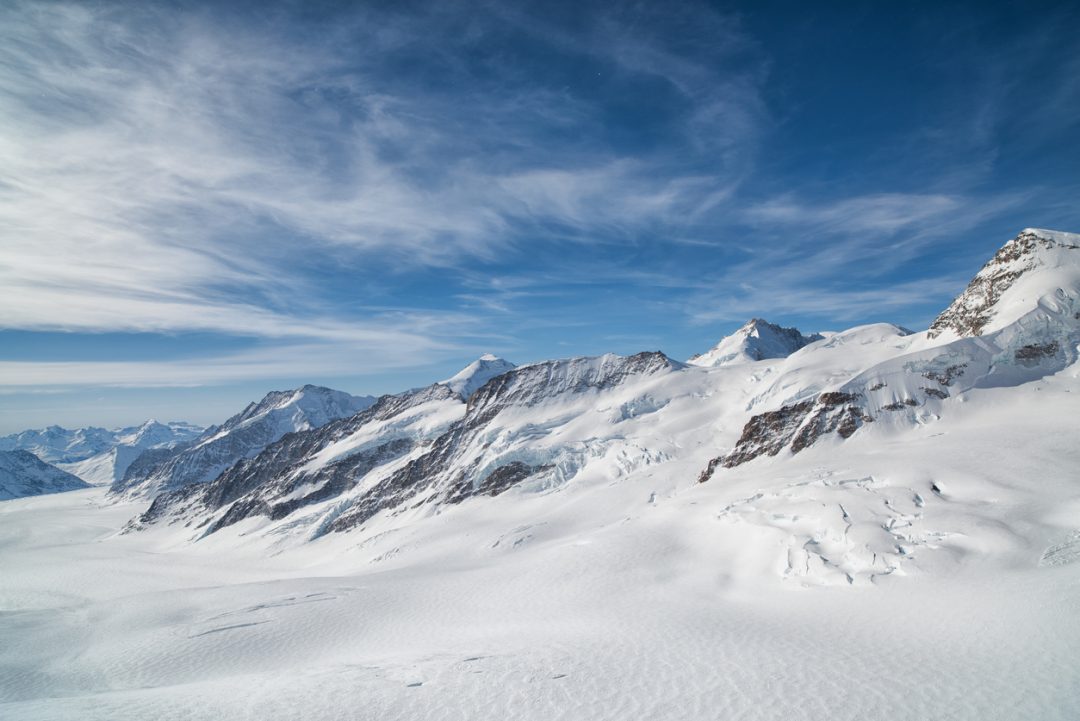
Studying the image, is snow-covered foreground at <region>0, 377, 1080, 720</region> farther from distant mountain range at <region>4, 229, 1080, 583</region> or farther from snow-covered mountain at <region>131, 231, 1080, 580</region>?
snow-covered mountain at <region>131, 231, 1080, 580</region>

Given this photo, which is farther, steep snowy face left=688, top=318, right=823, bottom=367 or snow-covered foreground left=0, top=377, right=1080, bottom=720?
steep snowy face left=688, top=318, right=823, bottom=367

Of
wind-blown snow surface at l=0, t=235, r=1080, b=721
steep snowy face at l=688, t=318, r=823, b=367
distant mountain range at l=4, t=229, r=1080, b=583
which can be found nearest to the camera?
wind-blown snow surface at l=0, t=235, r=1080, b=721

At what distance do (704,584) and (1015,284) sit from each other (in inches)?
2000

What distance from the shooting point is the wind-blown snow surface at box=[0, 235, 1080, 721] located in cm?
1608

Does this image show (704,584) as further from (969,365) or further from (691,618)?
(969,365)

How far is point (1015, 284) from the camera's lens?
5416 centimetres

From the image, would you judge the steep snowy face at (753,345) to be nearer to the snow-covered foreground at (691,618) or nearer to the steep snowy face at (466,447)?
the steep snowy face at (466,447)

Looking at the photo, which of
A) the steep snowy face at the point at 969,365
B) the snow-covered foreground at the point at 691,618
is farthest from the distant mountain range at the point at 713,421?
the snow-covered foreground at the point at 691,618

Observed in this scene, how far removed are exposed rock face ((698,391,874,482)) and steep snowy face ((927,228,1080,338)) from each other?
16.0 meters

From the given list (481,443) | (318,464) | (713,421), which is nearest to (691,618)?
(713,421)

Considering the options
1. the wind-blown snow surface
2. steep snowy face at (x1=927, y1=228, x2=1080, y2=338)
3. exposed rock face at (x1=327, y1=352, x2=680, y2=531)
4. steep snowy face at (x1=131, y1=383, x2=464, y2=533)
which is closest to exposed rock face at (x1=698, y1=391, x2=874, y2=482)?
the wind-blown snow surface

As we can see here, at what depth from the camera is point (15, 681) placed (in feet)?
85.7

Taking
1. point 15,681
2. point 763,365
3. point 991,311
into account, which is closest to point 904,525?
point 991,311

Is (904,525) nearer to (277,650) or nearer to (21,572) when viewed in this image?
(277,650)
